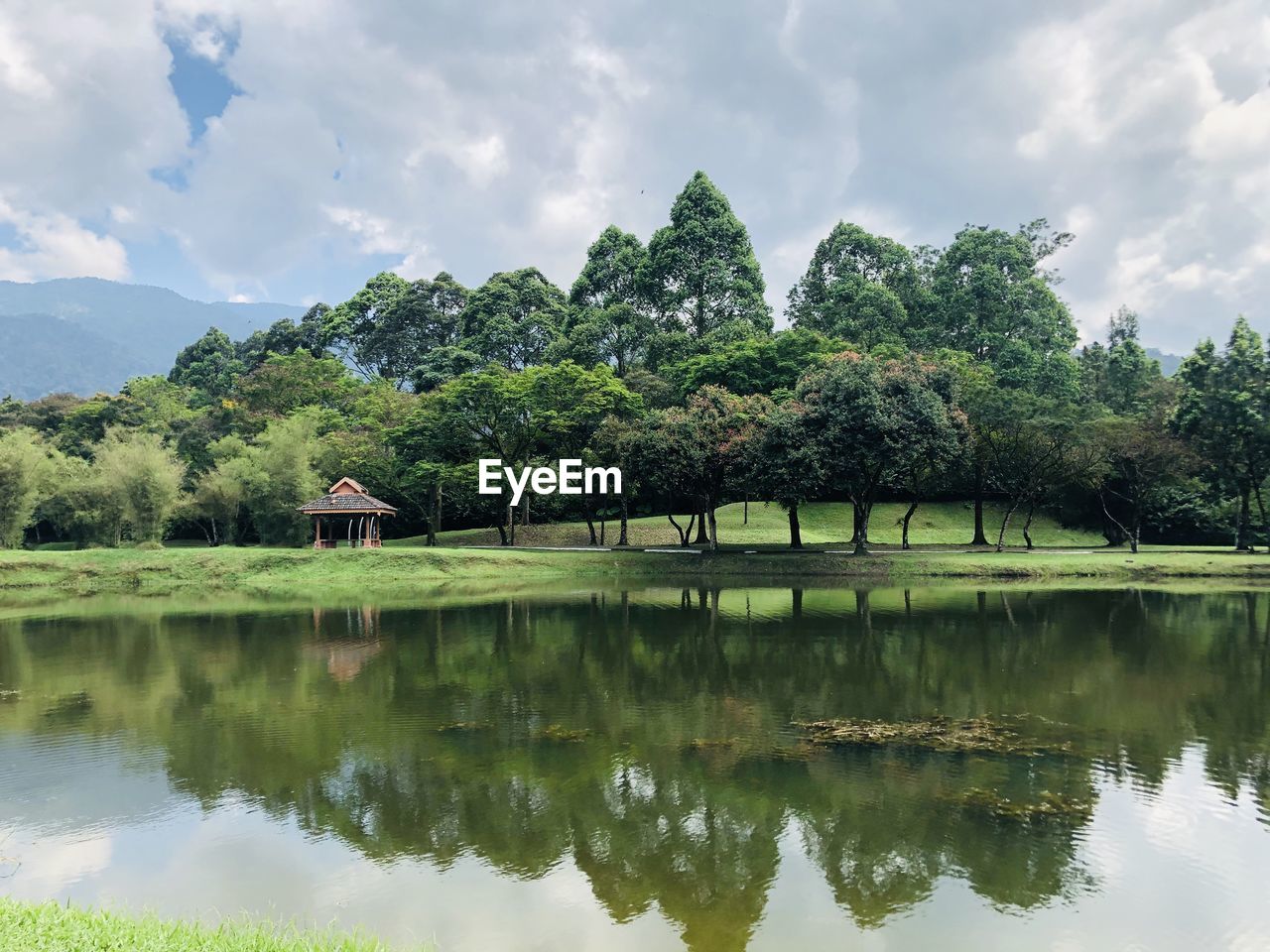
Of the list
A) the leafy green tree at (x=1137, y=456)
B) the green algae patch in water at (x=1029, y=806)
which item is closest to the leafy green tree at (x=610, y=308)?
the leafy green tree at (x=1137, y=456)

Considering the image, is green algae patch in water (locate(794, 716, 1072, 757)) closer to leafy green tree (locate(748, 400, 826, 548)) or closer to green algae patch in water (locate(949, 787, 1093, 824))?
green algae patch in water (locate(949, 787, 1093, 824))

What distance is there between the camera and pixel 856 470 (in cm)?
3588

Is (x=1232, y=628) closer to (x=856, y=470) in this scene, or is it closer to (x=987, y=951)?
(x=856, y=470)

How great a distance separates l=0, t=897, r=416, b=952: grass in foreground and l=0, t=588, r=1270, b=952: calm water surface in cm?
81

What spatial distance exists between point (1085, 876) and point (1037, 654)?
37.1 feet

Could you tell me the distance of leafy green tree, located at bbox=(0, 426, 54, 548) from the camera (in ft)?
143

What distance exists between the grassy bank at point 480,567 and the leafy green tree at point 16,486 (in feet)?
20.5

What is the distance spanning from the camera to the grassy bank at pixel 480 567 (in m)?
34.4

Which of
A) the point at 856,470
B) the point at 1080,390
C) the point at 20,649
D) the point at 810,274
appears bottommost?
the point at 20,649

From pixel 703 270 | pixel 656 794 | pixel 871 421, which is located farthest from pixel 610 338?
pixel 656 794

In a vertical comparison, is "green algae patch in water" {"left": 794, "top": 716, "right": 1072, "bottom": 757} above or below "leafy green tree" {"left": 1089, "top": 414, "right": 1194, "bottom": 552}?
below

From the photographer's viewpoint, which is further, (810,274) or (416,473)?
(810,274)

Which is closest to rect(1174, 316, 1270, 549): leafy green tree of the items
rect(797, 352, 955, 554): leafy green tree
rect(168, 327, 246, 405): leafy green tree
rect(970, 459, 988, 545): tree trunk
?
rect(970, 459, 988, 545): tree trunk

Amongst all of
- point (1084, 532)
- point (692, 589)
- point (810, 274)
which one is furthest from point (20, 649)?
point (810, 274)
